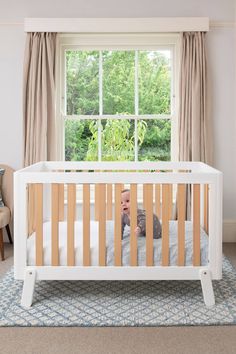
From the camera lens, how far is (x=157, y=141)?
166 inches

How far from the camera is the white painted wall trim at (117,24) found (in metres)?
3.92

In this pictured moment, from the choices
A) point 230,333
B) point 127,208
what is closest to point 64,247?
point 127,208

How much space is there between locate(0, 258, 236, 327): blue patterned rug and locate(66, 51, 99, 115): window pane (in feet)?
6.02

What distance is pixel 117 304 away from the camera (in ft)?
8.25

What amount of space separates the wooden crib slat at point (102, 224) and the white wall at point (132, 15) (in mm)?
1860

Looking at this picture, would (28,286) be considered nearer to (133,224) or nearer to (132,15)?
(133,224)

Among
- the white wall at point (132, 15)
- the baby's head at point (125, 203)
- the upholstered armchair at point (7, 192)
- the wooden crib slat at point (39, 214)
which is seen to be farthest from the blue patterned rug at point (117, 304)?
the white wall at point (132, 15)

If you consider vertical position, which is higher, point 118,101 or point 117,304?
point 118,101

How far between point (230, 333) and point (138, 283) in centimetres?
82

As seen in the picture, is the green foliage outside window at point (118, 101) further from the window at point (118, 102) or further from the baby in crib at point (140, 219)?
the baby in crib at point (140, 219)

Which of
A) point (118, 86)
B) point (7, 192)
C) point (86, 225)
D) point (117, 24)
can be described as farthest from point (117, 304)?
point (117, 24)

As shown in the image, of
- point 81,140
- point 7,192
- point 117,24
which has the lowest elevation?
point 7,192

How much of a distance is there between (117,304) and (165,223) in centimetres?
52

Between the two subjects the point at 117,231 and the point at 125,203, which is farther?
the point at 125,203
